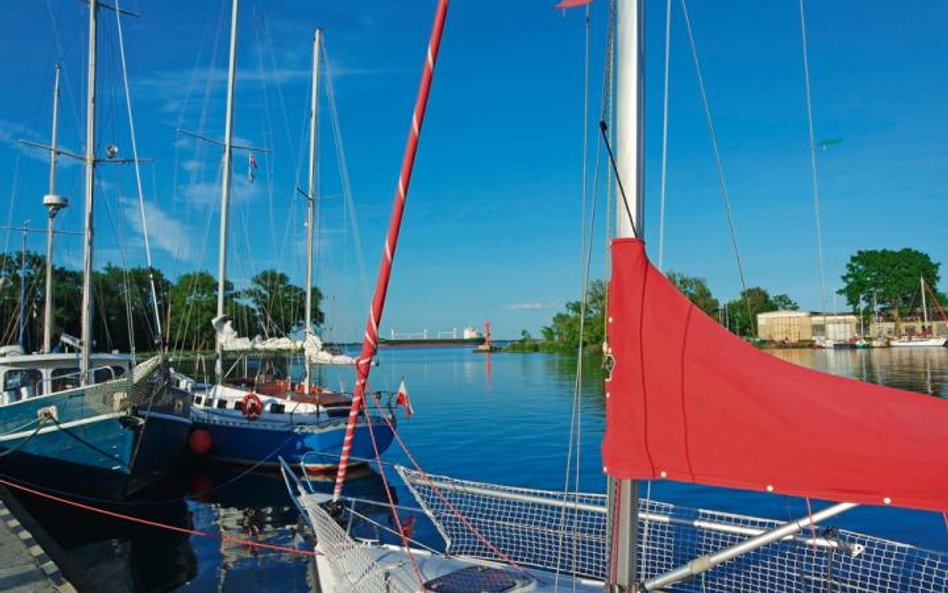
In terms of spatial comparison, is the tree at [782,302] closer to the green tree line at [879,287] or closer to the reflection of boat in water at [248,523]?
the green tree line at [879,287]

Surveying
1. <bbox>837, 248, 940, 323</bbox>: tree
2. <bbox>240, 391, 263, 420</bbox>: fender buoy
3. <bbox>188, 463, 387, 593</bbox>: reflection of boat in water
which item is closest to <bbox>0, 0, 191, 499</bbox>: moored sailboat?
<bbox>188, 463, 387, 593</bbox>: reflection of boat in water

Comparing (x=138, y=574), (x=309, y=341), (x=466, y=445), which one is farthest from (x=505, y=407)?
(x=138, y=574)

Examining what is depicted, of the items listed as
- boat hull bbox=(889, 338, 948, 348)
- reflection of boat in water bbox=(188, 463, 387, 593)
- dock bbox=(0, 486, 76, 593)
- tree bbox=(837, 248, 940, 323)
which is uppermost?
tree bbox=(837, 248, 940, 323)

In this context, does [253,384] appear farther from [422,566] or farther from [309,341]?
[422,566]

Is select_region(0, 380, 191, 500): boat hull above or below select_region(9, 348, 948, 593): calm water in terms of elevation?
above

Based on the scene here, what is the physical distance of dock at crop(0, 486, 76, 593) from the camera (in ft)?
27.2

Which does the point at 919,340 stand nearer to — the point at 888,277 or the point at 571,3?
the point at 888,277

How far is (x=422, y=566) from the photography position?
280 inches

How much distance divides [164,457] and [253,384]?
860 cm

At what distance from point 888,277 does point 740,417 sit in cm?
12899

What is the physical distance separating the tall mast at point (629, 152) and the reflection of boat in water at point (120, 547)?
807cm

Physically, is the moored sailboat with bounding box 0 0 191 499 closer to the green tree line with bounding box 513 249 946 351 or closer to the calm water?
the calm water

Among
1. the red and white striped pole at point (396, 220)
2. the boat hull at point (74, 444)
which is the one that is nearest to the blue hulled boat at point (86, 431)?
the boat hull at point (74, 444)

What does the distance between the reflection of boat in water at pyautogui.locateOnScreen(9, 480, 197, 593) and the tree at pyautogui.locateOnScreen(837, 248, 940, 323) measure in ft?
390
